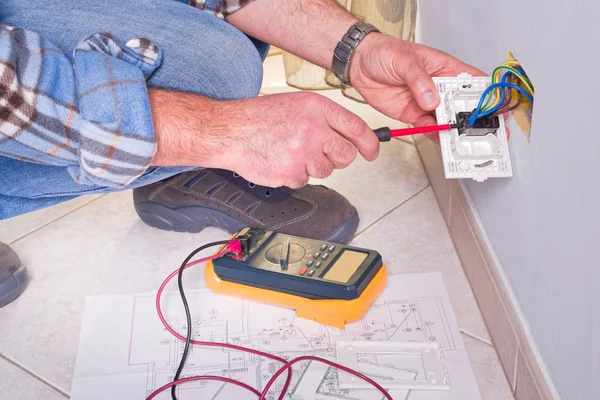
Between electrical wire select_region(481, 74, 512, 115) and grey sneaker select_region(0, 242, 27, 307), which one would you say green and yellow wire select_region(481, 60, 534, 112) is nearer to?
electrical wire select_region(481, 74, 512, 115)

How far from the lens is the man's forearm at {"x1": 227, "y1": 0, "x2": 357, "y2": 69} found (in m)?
1.09

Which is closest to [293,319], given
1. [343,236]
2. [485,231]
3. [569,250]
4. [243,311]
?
[243,311]

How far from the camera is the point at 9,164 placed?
3.13ft

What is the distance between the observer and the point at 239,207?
123cm

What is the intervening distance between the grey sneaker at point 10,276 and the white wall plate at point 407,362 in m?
0.56

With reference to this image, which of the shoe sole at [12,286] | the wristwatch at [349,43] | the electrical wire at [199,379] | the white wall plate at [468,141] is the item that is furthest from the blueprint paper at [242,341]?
the wristwatch at [349,43]

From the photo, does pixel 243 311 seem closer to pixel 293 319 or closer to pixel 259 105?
pixel 293 319

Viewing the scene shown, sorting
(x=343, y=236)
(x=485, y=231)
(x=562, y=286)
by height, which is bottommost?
(x=343, y=236)

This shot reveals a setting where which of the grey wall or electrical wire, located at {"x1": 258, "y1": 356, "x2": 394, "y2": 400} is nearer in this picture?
the grey wall

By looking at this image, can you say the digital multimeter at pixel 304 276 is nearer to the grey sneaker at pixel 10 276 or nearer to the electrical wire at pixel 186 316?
the electrical wire at pixel 186 316

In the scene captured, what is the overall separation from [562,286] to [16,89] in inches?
26.5

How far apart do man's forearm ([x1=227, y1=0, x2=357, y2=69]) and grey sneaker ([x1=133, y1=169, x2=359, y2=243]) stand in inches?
10.0

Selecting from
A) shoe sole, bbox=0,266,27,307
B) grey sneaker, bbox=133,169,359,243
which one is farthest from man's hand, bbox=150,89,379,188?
shoe sole, bbox=0,266,27,307

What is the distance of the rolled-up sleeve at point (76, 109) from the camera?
31.2 inches
